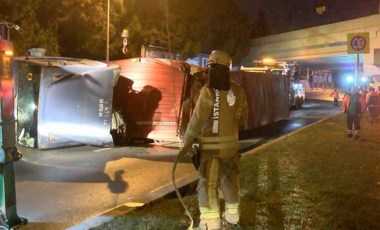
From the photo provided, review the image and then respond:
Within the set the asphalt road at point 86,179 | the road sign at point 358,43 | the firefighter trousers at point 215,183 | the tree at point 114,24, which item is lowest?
the asphalt road at point 86,179

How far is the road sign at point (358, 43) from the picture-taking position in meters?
12.1

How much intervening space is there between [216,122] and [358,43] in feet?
28.4

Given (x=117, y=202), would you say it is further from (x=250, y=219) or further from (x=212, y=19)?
(x=212, y=19)

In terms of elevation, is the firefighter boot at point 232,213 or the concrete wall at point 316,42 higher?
the concrete wall at point 316,42

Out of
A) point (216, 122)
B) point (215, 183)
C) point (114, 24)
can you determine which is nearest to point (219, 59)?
point (216, 122)

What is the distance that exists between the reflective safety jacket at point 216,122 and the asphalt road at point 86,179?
210cm

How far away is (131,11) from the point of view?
25438mm

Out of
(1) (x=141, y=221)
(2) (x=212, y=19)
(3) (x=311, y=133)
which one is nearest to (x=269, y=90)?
(3) (x=311, y=133)

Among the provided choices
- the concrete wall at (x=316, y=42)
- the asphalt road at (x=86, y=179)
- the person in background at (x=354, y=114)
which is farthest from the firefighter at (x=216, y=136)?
the concrete wall at (x=316, y=42)

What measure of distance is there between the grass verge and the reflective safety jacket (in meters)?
1.04

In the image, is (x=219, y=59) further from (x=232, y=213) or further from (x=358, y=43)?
(x=358, y=43)

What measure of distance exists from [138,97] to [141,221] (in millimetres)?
7705

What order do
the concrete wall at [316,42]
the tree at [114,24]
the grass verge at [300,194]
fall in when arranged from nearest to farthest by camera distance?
1. the grass verge at [300,194]
2. the tree at [114,24]
3. the concrete wall at [316,42]

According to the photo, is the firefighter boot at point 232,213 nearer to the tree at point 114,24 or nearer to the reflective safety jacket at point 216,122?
the reflective safety jacket at point 216,122
